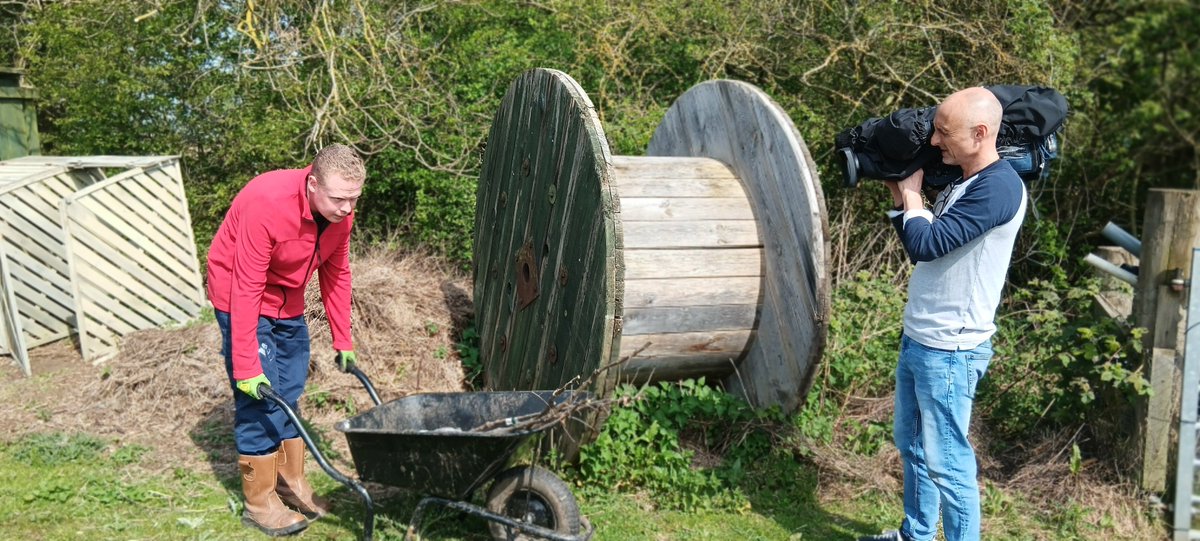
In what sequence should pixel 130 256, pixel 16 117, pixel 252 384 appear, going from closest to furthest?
pixel 252 384
pixel 130 256
pixel 16 117

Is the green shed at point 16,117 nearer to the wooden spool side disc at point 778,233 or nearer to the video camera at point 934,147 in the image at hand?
the wooden spool side disc at point 778,233

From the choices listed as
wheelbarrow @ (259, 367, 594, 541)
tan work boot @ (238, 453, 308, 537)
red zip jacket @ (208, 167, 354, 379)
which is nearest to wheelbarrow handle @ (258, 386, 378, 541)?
wheelbarrow @ (259, 367, 594, 541)

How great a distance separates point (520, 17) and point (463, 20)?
0.52 m

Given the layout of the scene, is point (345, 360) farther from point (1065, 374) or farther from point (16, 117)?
point (16, 117)

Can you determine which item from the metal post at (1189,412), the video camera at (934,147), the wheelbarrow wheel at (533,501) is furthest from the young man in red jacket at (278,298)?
the metal post at (1189,412)

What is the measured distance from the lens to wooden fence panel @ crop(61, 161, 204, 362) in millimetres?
6348

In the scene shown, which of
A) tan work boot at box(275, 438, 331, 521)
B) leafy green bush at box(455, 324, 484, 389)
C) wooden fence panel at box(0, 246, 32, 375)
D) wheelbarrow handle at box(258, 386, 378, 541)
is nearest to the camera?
wheelbarrow handle at box(258, 386, 378, 541)

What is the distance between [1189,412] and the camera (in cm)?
402

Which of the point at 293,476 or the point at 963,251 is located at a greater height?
the point at 963,251

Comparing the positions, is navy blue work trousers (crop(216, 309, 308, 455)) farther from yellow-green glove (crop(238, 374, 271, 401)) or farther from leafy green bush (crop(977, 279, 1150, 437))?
leafy green bush (crop(977, 279, 1150, 437))

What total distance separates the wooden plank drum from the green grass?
52 centimetres

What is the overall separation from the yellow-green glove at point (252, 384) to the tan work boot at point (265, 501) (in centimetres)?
52

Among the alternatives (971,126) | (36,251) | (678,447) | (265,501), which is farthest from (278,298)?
(36,251)

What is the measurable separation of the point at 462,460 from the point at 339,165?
1191mm
